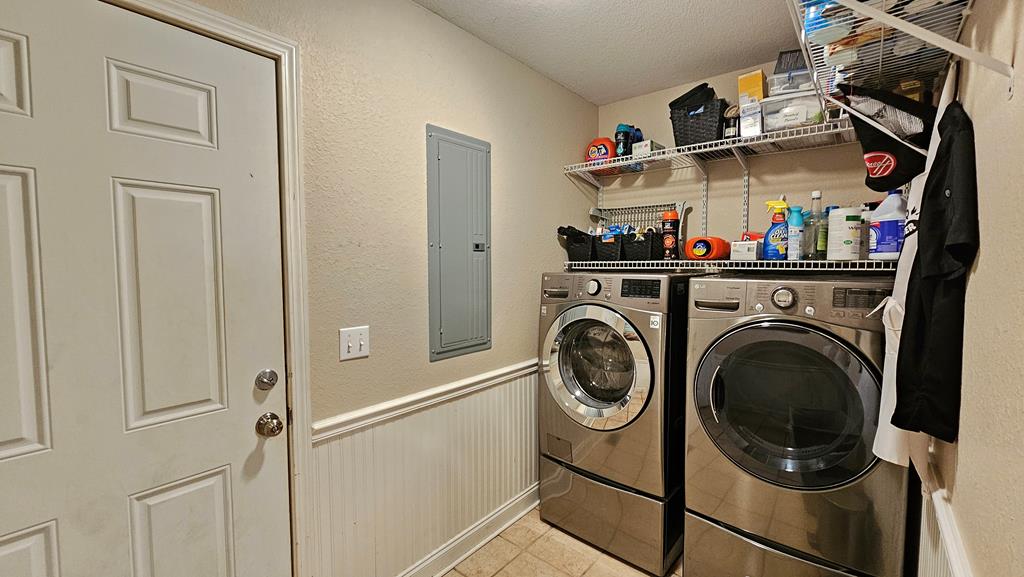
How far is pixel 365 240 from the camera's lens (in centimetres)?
153

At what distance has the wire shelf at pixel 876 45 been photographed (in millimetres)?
989

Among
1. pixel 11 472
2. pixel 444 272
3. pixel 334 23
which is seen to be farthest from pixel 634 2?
pixel 11 472

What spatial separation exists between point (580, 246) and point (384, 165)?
1.21 meters

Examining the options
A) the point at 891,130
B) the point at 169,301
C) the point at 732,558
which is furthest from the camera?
the point at 732,558

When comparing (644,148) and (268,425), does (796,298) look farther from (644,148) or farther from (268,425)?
(268,425)

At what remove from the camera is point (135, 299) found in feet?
3.49

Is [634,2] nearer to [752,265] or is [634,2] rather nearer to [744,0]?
[744,0]

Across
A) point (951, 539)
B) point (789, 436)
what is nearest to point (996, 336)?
point (951, 539)

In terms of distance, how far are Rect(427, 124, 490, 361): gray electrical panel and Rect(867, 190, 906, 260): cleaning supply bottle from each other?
1.47 metres

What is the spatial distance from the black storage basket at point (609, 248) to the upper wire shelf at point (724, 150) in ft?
1.33

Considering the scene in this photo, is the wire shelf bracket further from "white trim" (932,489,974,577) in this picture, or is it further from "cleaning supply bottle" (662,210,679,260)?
"cleaning supply bottle" (662,210,679,260)

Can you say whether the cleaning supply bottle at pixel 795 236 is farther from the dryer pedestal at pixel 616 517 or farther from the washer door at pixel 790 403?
the dryer pedestal at pixel 616 517

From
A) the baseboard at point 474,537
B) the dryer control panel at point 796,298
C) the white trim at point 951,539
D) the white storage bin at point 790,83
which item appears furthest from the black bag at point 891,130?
the baseboard at point 474,537

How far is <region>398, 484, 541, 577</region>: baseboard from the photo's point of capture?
5.92 feet
